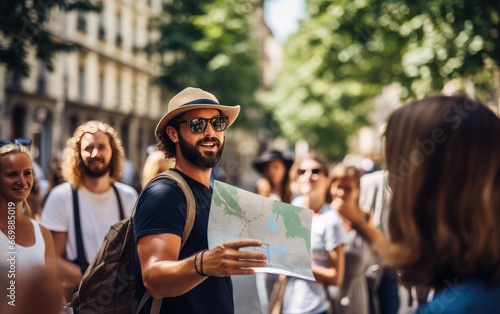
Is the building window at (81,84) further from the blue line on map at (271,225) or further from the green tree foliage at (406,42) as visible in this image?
the blue line on map at (271,225)

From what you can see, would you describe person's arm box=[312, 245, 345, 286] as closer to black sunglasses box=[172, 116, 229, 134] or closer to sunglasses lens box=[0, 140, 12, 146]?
black sunglasses box=[172, 116, 229, 134]

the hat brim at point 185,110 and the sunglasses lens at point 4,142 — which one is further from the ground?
the hat brim at point 185,110

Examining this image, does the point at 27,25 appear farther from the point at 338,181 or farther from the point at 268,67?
the point at 268,67

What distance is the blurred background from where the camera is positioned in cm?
1325

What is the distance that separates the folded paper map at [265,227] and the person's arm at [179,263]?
104 millimetres

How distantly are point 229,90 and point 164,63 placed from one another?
3.15 m

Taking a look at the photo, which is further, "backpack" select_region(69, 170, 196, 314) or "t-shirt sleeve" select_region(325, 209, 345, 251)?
"t-shirt sleeve" select_region(325, 209, 345, 251)

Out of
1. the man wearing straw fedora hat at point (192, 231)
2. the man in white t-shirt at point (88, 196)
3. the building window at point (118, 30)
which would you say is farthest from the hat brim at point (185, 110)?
the building window at point (118, 30)

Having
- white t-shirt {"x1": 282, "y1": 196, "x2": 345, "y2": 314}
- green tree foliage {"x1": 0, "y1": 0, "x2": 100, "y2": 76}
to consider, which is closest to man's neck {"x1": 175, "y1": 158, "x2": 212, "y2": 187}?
white t-shirt {"x1": 282, "y1": 196, "x2": 345, "y2": 314}

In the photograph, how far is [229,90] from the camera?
117 ft

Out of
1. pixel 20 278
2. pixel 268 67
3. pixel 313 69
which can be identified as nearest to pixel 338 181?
pixel 20 278

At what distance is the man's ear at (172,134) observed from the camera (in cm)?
344

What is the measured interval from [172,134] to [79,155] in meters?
1.57

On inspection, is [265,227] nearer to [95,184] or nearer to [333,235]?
[95,184]
